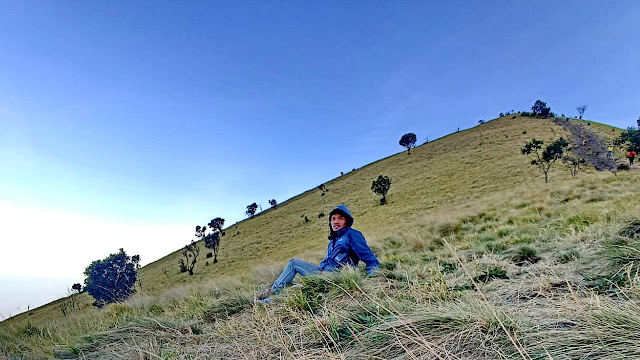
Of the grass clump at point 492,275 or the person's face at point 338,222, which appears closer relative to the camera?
the grass clump at point 492,275

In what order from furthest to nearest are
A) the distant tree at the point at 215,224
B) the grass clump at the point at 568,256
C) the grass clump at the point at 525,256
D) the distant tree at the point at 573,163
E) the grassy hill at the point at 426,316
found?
the distant tree at the point at 215,224 → the distant tree at the point at 573,163 → the grass clump at the point at 525,256 → the grass clump at the point at 568,256 → the grassy hill at the point at 426,316

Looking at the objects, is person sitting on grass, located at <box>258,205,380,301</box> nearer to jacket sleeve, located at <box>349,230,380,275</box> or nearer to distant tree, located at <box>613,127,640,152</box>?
jacket sleeve, located at <box>349,230,380,275</box>

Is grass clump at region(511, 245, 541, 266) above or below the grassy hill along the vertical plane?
below

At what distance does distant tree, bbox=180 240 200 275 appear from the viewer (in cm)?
3312

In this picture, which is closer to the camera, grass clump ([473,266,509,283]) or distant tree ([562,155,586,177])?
grass clump ([473,266,509,283])

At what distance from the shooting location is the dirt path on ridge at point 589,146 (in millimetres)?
27264

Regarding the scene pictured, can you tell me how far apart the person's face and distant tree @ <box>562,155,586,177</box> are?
26282 millimetres

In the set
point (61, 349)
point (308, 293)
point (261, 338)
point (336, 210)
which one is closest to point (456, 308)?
point (261, 338)

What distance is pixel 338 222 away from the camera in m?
4.93

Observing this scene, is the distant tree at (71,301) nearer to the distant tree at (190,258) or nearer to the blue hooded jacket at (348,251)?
the blue hooded jacket at (348,251)

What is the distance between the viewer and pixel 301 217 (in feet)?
133

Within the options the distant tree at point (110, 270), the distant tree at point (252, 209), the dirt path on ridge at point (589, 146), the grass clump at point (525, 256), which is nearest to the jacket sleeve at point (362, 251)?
the grass clump at point (525, 256)

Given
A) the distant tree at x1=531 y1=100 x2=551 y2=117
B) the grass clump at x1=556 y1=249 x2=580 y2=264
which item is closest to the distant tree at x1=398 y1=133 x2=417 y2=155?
the distant tree at x1=531 y1=100 x2=551 y2=117

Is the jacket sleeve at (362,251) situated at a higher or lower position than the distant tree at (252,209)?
lower
